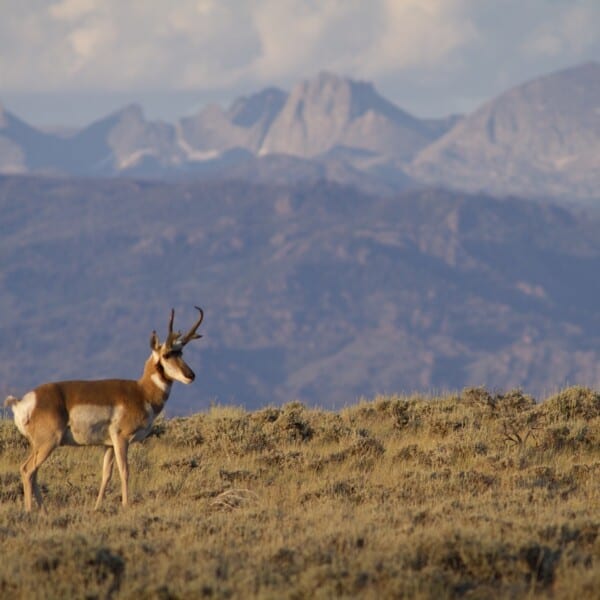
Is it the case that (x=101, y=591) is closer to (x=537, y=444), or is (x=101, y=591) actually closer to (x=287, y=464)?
(x=287, y=464)

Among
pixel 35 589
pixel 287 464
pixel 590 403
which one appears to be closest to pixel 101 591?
pixel 35 589

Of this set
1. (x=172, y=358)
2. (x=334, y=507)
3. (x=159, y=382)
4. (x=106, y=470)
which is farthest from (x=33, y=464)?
(x=334, y=507)

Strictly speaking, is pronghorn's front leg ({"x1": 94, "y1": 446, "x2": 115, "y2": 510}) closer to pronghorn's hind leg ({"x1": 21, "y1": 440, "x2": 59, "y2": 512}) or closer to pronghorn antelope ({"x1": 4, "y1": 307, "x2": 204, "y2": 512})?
pronghorn antelope ({"x1": 4, "y1": 307, "x2": 204, "y2": 512})

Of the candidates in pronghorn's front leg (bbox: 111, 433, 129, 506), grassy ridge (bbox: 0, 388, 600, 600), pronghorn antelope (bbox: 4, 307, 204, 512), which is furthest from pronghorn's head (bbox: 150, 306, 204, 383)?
grassy ridge (bbox: 0, 388, 600, 600)

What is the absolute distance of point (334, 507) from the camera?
1202cm

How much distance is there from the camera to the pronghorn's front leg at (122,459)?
12469mm

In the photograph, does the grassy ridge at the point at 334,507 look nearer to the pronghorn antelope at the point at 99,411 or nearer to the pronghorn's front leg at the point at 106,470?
the pronghorn's front leg at the point at 106,470

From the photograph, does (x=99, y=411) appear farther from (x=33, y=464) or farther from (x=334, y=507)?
(x=334, y=507)

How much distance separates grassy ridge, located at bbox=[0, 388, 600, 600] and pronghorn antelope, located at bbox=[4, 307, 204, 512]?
Answer: 0.47 m

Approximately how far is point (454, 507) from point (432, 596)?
2857 mm

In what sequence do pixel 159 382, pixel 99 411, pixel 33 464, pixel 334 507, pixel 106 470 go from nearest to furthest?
pixel 334 507
pixel 33 464
pixel 99 411
pixel 106 470
pixel 159 382

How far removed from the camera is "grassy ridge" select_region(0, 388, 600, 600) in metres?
9.09

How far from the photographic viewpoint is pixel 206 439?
16078mm

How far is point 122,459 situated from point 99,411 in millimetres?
514
